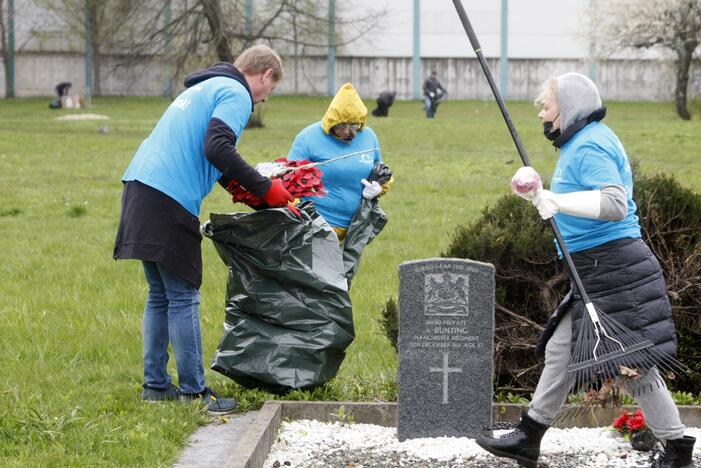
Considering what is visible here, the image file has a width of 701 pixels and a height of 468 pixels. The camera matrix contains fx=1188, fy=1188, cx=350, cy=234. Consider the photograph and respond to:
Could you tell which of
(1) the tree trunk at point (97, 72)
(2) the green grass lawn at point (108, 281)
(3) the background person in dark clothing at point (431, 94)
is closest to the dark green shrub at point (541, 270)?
(2) the green grass lawn at point (108, 281)

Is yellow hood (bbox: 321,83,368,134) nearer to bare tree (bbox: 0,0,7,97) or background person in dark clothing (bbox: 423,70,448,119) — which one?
background person in dark clothing (bbox: 423,70,448,119)

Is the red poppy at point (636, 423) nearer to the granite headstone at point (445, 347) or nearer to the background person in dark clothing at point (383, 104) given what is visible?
the granite headstone at point (445, 347)

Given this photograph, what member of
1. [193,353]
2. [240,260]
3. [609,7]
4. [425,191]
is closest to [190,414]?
[193,353]

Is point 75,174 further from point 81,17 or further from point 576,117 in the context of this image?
point 81,17

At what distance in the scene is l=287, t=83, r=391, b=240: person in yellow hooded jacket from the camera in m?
7.25

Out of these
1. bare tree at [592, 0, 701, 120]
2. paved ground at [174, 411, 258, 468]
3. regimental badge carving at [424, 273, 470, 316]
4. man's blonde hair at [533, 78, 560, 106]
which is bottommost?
paved ground at [174, 411, 258, 468]

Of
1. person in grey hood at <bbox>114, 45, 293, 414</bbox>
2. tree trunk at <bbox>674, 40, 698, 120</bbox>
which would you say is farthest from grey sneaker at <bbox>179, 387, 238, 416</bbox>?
tree trunk at <bbox>674, 40, 698, 120</bbox>

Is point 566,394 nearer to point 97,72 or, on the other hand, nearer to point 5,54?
point 97,72

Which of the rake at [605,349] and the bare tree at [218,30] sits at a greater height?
the bare tree at [218,30]

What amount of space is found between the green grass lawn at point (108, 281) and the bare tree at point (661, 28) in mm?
14682

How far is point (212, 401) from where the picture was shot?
231 inches

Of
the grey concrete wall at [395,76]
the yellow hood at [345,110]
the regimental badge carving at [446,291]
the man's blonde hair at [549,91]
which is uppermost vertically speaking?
the grey concrete wall at [395,76]

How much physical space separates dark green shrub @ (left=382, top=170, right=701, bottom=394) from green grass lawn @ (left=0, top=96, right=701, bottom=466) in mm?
699

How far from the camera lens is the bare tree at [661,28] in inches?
1567
